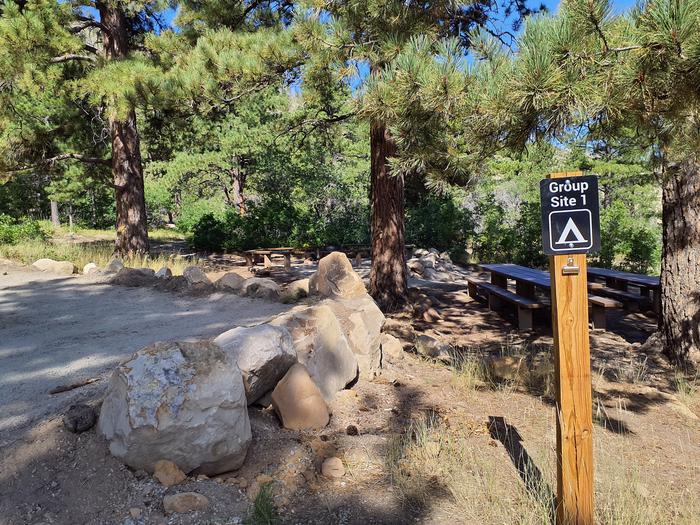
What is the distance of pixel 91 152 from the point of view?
40.3 feet

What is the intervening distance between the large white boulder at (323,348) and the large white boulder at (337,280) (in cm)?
166

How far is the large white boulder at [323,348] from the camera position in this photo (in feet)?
12.5

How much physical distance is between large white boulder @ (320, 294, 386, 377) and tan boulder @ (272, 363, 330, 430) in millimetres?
1060

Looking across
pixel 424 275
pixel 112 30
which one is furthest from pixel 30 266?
pixel 424 275

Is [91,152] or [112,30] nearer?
[112,30]

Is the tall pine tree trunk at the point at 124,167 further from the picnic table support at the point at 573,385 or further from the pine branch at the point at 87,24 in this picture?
the picnic table support at the point at 573,385

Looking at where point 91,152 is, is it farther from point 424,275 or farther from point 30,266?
point 424,275

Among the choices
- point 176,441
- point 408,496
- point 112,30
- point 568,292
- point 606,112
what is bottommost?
point 408,496

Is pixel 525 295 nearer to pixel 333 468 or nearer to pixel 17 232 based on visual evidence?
pixel 333 468

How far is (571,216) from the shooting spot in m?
2.17

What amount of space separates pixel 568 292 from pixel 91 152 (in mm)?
12534

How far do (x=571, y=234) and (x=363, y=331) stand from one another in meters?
2.62

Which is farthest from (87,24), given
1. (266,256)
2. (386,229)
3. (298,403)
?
(298,403)

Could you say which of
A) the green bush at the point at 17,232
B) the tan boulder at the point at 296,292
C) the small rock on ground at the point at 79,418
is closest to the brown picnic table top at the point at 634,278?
the tan boulder at the point at 296,292
